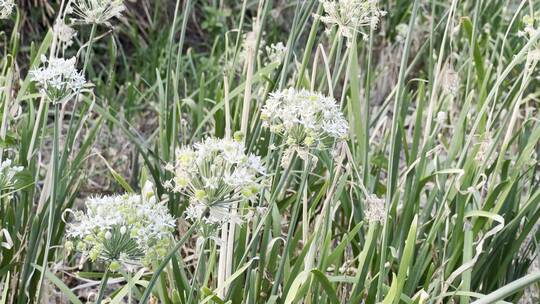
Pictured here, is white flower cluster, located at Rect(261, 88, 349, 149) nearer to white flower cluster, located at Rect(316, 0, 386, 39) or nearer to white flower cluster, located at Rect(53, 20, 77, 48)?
white flower cluster, located at Rect(316, 0, 386, 39)

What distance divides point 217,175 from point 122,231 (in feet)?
0.50

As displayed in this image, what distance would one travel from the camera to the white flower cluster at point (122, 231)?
118 centimetres

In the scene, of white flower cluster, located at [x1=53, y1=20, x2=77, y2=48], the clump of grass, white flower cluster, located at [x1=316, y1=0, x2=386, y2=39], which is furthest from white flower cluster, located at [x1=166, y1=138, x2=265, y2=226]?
white flower cluster, located at [x1=53, y1=20, x2=77, y2=48]

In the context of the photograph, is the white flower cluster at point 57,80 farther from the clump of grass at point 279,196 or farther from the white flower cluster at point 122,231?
the white flower cluster at point 122,231

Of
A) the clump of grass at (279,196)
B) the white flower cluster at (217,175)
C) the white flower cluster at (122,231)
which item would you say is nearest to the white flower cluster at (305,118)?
the clump of grass at (279,196)

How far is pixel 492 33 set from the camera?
4734 millimetres

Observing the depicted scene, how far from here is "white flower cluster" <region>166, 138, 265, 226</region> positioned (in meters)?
1.16

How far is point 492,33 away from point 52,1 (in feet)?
8.07

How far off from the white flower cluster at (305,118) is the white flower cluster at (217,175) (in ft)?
0.37

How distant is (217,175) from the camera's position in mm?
1168

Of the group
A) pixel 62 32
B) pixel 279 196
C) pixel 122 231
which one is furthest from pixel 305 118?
pixel 279 196

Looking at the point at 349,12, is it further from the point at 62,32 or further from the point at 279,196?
the point at 279,196

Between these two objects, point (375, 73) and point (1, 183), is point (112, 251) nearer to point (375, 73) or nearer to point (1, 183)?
point (1, 183)

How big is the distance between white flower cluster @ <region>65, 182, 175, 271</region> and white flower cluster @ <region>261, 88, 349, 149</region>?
0.24 meters
